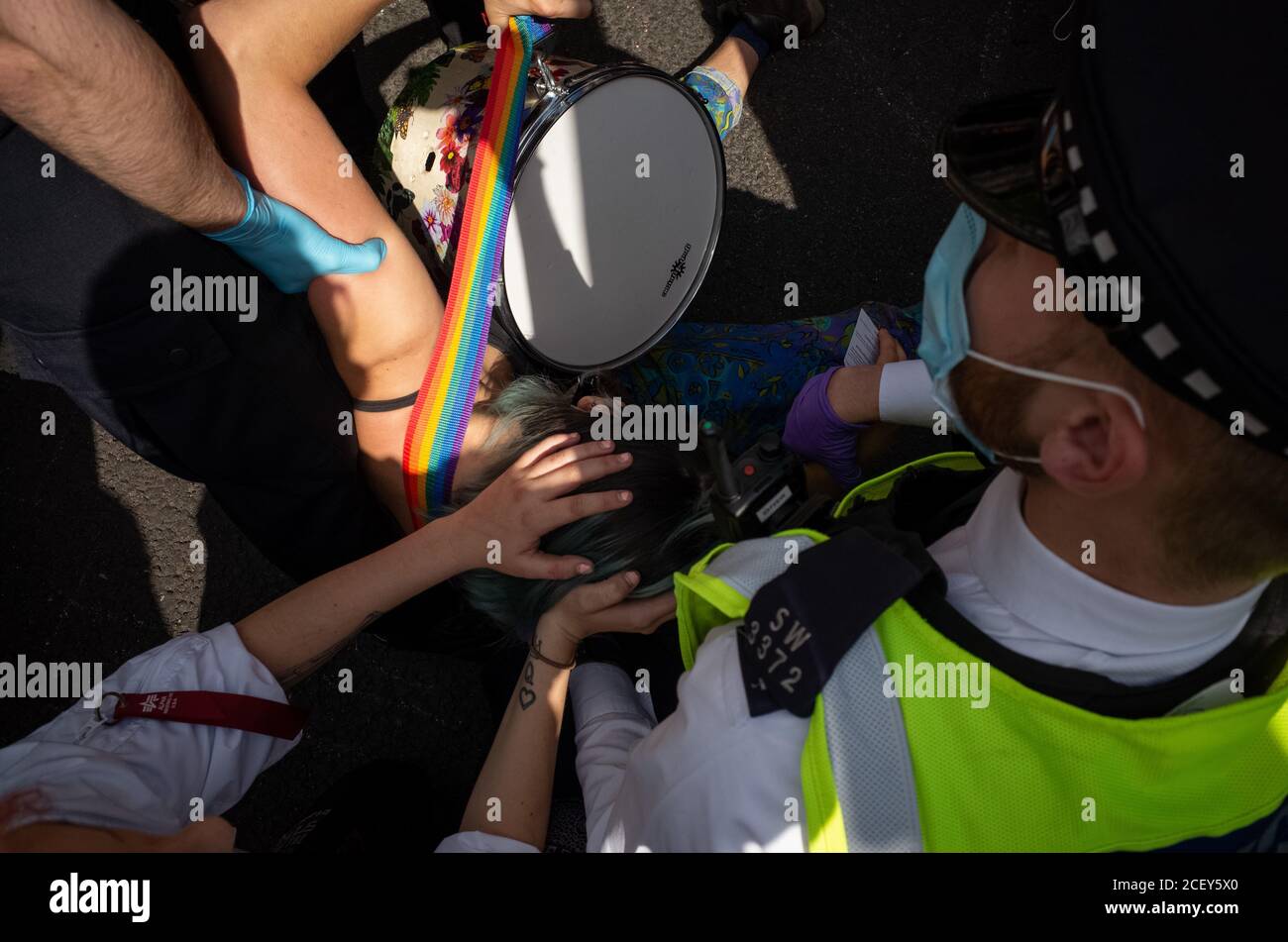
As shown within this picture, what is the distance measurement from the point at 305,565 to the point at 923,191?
1.90 meters

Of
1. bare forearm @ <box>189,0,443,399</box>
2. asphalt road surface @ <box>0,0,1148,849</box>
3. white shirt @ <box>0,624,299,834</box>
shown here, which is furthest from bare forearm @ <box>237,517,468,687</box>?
asphalt road surface @ <box>0,0,1148,849</box>

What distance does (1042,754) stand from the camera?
86 cm

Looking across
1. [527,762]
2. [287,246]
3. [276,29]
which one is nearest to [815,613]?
[527,762]

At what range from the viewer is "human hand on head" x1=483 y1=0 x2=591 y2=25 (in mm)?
1711

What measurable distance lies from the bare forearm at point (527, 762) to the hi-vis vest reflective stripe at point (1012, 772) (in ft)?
2.26

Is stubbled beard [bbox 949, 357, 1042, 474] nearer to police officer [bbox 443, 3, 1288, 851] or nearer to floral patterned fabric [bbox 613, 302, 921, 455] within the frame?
police officer [bbox 443, 3, 1288, 851]

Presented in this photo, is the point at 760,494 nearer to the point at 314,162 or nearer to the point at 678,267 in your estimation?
the point at 678,267

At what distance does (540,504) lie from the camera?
1371 mm

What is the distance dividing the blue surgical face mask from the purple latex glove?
658 mm

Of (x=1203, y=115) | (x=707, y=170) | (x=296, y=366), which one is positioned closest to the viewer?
(x=1203, y=115)

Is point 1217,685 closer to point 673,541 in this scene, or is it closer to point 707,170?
point 673,541

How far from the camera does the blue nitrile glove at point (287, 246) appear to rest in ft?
5.02

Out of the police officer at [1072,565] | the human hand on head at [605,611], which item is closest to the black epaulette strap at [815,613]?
the police officer at [1072,565]
